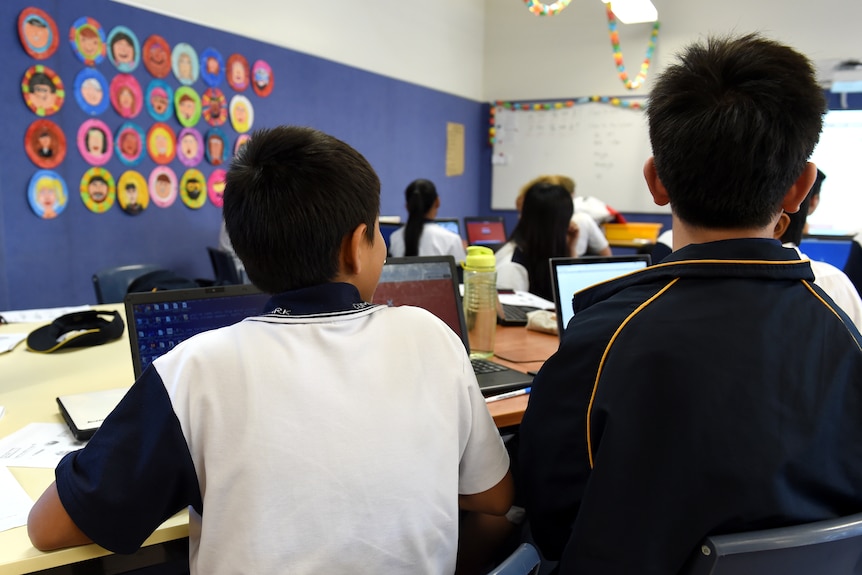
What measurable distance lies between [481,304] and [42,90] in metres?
2.49

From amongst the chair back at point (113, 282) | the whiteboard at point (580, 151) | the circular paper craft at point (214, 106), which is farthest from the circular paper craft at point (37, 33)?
the whiteboard at point (580, 151)

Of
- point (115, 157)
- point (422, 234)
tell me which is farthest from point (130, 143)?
point (422, 234)

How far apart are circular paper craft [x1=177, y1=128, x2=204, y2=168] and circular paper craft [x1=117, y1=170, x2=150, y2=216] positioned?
0.29 metres

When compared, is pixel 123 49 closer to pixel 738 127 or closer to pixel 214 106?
pixel 214 106

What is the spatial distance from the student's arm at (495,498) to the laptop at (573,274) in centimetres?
69

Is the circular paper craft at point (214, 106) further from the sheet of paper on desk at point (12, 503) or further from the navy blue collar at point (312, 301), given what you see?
the navy blue collar at point (312, 301)

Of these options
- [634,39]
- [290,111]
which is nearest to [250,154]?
[290,111]

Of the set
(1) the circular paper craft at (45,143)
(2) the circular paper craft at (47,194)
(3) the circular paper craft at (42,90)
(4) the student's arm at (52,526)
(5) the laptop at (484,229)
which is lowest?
(4) the student's arm at (52,526)

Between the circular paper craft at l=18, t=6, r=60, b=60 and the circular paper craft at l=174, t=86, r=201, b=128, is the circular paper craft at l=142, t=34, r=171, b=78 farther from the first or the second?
the circular paper craft at l=18, t=6, r=60, b=60

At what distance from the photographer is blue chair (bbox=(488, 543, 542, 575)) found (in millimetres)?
746

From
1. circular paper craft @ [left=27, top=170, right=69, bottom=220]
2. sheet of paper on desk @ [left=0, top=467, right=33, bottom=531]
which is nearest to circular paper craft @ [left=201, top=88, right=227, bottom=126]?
circular paper craft @ [left=27, top=170, right=69, bottom=220]

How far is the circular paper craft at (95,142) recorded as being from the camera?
3.10 meters

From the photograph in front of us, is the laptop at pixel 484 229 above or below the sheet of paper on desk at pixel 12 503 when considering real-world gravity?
above

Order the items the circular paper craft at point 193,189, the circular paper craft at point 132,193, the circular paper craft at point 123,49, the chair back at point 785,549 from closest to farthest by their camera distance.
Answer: the chair back at point 785,549 < the circular paper craft at point 123,49 < the circular paper craft at point 132,193 < the circular paper craft at point 193,189
